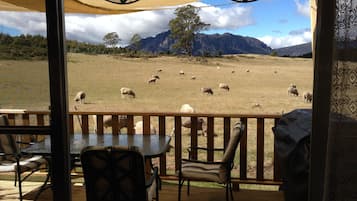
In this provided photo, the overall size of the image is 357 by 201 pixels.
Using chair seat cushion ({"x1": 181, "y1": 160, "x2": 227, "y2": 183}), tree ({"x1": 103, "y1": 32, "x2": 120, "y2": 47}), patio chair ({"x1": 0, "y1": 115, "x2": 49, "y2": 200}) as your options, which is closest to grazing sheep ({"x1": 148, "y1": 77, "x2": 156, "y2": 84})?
tree ({"x1": 103, "y1": 32, "x2": 120, "y2": 47})

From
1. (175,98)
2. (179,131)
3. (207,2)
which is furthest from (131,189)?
(207,2)

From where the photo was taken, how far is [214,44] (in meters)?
5.31

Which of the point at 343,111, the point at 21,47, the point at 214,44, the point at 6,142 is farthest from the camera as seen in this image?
the point at 214,44

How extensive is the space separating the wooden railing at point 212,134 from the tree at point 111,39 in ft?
4.37

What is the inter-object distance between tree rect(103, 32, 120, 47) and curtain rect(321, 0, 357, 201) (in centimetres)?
420

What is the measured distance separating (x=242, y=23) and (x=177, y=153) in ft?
7.71

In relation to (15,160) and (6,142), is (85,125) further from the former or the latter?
(6,142)

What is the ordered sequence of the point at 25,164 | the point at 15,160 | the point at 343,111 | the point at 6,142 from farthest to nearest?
1. the point at 25,164
2. the point at 15,160
3. the point at 6,142
4. the point at 343,111

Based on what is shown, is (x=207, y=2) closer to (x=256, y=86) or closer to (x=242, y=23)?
(x=242, y=23)

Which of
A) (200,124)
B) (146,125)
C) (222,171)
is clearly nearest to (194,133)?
(200,124)

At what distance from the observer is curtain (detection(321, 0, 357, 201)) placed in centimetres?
152

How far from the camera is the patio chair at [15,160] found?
89.1 inches

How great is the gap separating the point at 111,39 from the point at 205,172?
2797mm

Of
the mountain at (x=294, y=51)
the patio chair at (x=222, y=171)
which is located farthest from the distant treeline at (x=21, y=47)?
the mountain at (x=294, y=51)
